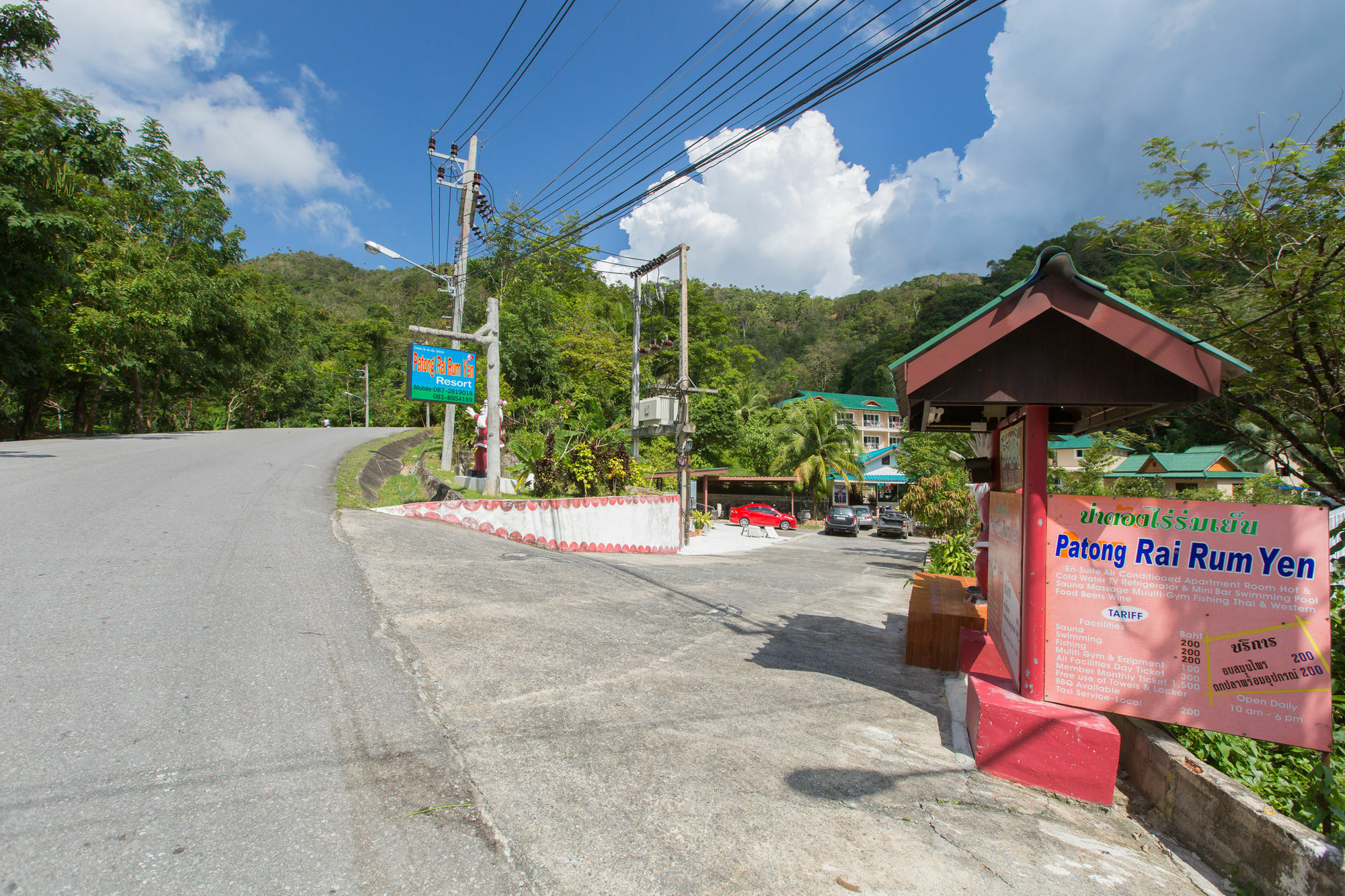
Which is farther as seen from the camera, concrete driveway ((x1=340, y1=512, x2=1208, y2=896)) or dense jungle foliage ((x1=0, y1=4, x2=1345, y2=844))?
dense jungle foliage ((x1=0, y1=4, x2=1345, y2=844))

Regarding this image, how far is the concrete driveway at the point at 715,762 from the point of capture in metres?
3.03

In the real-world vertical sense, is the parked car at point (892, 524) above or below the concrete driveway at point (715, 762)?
below

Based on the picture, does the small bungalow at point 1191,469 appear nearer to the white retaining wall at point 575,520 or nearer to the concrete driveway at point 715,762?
the white retaining wall at point 575,520

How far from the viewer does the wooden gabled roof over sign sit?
3955 millimetres

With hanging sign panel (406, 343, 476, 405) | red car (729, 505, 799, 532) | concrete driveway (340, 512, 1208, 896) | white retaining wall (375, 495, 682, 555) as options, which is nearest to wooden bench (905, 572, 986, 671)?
concrete driveway (340, 512, 1208, 896)

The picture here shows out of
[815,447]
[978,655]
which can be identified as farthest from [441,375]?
[815,447]

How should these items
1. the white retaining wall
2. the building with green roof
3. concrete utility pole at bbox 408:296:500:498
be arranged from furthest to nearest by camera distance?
1. the building with green roof
2. concrete utility pole at bbox 408:296:500:498
3. the white retaining wall

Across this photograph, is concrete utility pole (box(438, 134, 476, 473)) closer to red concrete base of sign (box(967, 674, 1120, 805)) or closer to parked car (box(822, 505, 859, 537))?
red concrete base of sign (box(967, 674, 1120, 805))

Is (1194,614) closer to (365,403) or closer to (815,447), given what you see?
(815,447)

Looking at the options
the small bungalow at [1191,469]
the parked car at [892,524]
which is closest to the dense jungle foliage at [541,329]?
the parked car at [892,524]

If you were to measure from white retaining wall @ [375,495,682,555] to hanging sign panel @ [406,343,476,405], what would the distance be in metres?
3.13

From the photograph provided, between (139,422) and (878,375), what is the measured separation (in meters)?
60.0

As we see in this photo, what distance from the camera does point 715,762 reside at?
3.97 meters

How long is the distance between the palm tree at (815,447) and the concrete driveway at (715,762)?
30877mm
